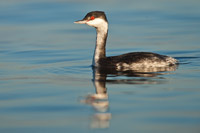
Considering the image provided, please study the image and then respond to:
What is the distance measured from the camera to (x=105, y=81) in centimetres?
1029

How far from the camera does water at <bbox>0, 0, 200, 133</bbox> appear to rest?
7.32 meters

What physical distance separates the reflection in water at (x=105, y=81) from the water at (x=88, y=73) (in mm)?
18

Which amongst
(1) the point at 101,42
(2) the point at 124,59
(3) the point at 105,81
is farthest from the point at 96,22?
(3) the point at 105,81

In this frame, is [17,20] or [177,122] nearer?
[177,122]

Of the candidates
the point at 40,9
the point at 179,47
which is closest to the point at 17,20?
the point at 40,9

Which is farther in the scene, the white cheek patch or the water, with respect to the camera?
the white cheek patch

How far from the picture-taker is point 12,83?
33.5ft

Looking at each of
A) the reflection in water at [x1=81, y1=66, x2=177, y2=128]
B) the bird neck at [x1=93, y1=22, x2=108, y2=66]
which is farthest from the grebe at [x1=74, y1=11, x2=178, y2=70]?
the reflection in water at [x1=81, y1=66, x2=177, y2=128]

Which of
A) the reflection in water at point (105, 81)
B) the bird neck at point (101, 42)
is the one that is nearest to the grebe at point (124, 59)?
the bird neck at point (101, 42)

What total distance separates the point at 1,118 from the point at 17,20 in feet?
37.4

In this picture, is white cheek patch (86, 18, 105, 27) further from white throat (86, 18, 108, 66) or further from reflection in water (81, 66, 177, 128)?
reflection in water (81, 66, 177, 128)

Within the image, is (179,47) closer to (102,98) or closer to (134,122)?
(102,98)

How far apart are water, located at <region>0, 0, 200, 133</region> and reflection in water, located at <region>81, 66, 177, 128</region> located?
0.02 metres

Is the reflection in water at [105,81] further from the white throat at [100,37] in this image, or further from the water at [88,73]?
the white throat at [100,37]
